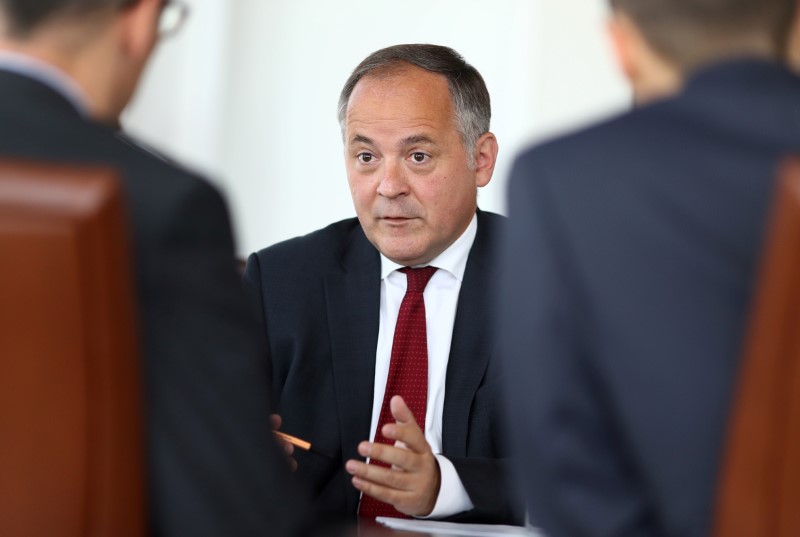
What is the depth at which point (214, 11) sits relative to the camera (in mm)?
5336

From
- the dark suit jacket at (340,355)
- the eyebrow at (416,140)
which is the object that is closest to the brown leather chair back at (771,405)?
the dark suit jacket at (340,355)

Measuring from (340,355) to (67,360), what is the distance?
4.31 ft

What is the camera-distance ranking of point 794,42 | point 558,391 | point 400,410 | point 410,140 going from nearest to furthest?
1. point 558,391
2. point 794,42
3. point 400,410
4. point 410,140

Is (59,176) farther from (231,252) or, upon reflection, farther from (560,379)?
(560,379)

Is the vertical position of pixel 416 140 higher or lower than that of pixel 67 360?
higher

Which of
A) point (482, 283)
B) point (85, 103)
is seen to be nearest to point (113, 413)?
point (85, 103)

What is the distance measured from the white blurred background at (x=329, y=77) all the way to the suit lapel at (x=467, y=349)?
269 centimetres

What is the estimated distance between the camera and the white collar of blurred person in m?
1.42

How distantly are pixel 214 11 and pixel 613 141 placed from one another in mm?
4323

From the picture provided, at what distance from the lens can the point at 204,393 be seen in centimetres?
136

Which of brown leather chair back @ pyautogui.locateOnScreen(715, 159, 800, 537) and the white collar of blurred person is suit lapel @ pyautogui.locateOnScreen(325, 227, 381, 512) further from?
brown leather chair back @ pyautogui.locateOnScreen(715, 159, 800, 537)

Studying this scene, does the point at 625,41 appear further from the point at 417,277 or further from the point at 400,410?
the point at 417,277

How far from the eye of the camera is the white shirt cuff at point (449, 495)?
225 cm

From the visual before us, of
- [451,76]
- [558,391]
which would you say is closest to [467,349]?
[451,76]
